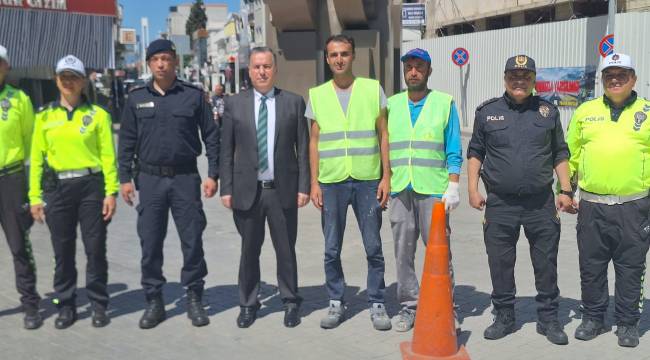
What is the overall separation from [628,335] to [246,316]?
107 inches

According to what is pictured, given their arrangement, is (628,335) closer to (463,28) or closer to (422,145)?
(422,145)

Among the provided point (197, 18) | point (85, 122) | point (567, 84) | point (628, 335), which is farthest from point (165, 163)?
point (197, 18)

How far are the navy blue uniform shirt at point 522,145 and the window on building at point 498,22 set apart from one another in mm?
26108

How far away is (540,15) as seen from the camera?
2667 centimetres

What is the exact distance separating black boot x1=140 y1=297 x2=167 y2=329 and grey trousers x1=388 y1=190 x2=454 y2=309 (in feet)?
5.97

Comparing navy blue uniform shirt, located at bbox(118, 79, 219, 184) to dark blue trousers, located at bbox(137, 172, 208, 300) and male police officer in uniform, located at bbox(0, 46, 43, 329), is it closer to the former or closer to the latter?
dark blue trousers, located at bbox(137, 172, 208, 300)

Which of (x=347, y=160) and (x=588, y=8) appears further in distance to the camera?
(x=588, y=8)

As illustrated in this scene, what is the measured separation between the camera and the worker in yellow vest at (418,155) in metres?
4.78

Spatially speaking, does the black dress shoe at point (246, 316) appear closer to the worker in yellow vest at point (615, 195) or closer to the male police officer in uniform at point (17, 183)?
the male police officer in uniform at point (17, 183)

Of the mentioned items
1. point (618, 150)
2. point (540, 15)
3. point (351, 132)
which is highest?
point (540, 15)

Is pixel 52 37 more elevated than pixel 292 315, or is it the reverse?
pixel 52 37

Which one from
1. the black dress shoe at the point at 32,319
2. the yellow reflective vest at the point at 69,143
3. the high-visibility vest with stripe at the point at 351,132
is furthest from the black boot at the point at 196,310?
the high-visibility vest with stripe at the point at 351,132

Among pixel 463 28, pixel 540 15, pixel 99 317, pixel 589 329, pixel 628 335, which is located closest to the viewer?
pixel 628 335

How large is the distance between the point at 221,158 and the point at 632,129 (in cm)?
287
